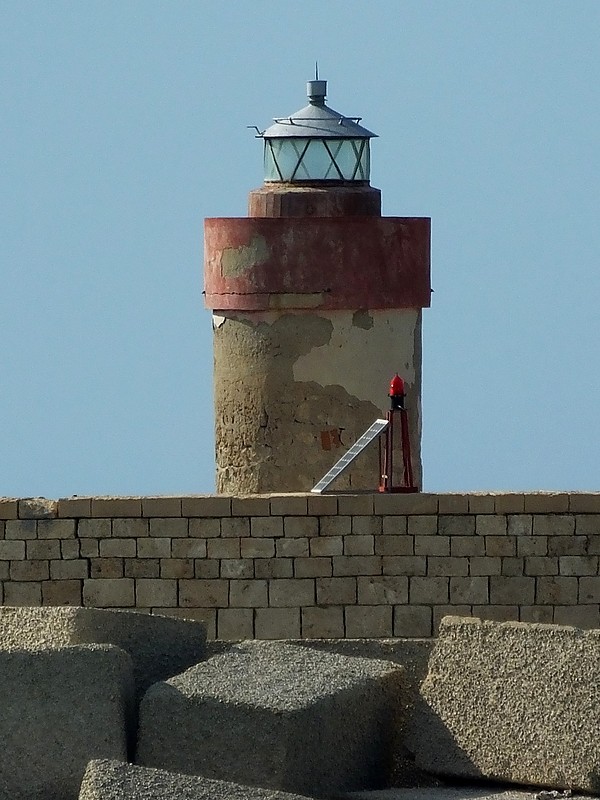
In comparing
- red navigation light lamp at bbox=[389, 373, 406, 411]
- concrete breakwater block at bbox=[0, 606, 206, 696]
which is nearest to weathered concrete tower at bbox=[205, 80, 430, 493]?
red navigation light lamp at bbox=[389, 373, 406, 411]

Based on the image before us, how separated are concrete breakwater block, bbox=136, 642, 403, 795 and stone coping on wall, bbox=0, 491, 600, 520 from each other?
4148 millimetres

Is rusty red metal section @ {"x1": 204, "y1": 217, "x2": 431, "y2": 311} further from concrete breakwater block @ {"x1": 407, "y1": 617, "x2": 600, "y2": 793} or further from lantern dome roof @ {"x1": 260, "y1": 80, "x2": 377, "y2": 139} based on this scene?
concrete breakwater block @ {"x1": 407, "y1": 617, "x2": 600, "y2": 793}

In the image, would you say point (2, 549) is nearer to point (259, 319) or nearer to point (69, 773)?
point (259, 319)

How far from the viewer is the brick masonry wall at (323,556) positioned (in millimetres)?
11562

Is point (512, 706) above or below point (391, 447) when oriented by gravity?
below

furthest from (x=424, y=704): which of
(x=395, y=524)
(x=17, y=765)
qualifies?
(x=395, y=524)

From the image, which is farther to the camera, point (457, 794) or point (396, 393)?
point (396, 393)

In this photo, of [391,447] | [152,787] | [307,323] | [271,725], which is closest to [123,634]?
[271,725]

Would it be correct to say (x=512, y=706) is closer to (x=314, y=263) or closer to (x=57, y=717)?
(x=57, y=717)

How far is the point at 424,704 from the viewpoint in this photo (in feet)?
24.3

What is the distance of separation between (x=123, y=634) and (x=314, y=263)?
17.9 feet

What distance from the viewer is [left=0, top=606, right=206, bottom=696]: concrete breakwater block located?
24.3 feet

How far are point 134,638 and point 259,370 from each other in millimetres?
5309

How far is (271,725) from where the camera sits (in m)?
6.80
